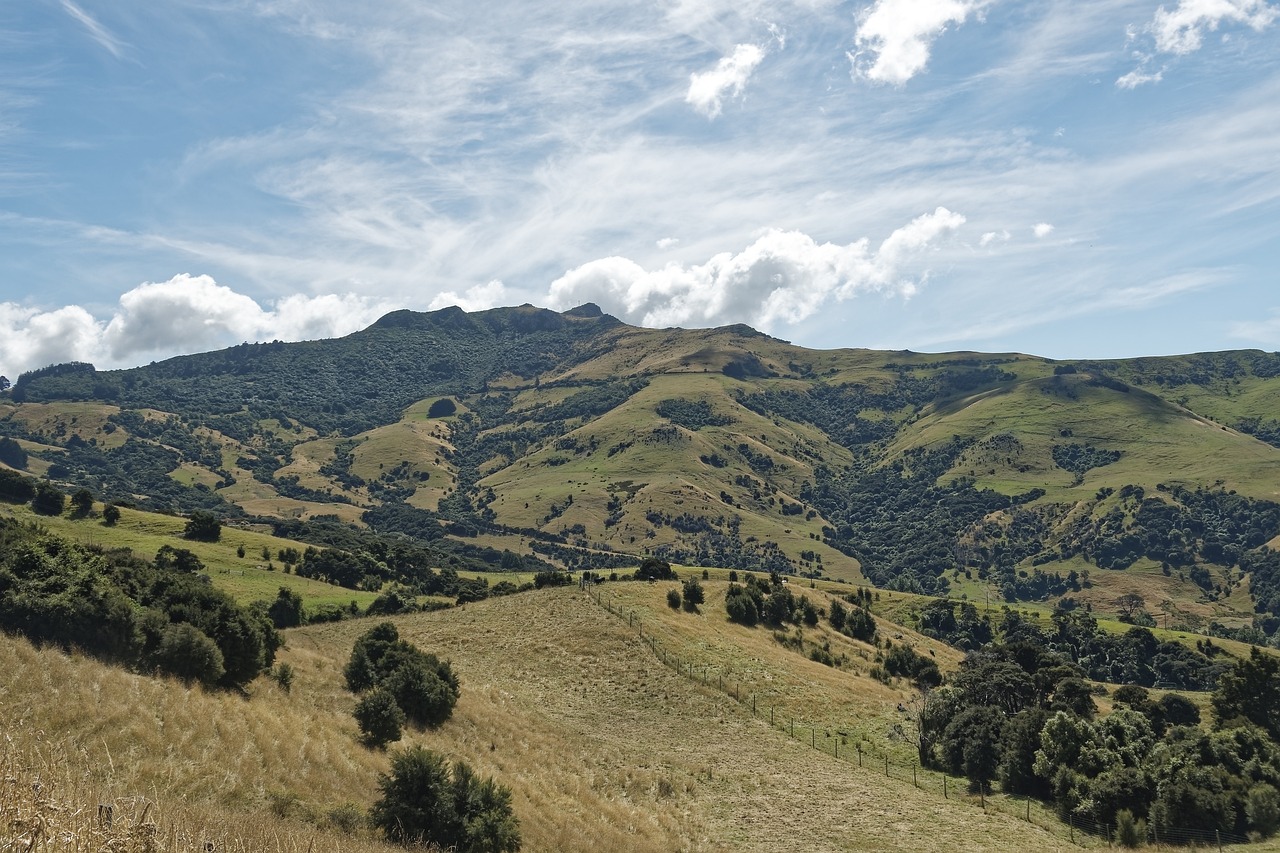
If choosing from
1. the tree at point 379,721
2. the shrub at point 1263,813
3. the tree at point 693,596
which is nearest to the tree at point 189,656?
the tree at point 379,721

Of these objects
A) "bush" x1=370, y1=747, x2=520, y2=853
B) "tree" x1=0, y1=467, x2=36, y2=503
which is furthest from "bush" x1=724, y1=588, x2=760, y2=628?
"tree" x1=0, y1=467, x2=36, y2=503

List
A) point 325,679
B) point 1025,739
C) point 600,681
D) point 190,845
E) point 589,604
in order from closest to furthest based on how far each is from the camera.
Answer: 1. point 190,845
2. point 325,679
3. point 1025,739
4. point 600,681
5. point 589,604

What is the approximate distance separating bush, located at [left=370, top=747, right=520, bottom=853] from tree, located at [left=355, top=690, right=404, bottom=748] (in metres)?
8.30

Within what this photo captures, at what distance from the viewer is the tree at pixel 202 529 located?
11644cm

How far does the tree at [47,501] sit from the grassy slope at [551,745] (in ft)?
200

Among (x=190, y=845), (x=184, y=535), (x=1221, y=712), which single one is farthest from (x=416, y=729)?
(x=184, y=535)

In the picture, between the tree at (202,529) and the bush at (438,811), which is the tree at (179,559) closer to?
the tree at (202,529)

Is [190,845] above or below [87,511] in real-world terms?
above

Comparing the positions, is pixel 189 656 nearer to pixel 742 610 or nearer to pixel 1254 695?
pixel 742 610

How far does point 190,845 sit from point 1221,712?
86.8 metres

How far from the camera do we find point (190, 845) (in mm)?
8742

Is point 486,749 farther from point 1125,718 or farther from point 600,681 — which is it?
point 1125,718

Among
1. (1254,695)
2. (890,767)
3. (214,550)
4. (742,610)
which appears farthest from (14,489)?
(1254,695)

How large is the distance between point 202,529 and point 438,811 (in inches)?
4419
